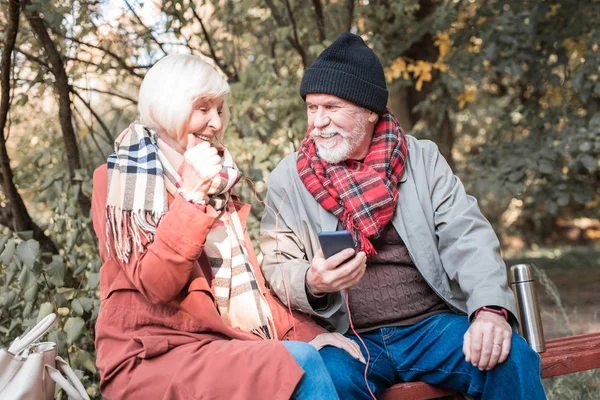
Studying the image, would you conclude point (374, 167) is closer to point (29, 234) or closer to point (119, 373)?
point (119, 373)

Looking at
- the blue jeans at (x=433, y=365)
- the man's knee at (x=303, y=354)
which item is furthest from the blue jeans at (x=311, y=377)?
the blue jeans at (x=433, y=365)

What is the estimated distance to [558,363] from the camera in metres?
2.96

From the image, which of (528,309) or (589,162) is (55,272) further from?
(589,162)

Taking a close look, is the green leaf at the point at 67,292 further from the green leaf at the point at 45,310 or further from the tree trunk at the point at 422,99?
the tree trunk at the point at 422,99

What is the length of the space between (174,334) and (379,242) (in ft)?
3.11

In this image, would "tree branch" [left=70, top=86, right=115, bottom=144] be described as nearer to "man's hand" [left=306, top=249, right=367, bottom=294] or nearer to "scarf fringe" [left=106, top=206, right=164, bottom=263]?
"scarf fringe" [left=106, top=206, right=164, bottom=263]

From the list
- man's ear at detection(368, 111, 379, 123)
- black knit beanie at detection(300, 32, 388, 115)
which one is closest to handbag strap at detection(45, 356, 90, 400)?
black knit beanie at detection(300, 32, 388, 115)

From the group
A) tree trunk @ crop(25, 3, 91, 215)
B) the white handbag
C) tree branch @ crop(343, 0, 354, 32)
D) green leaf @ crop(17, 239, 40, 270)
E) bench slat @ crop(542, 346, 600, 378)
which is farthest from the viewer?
tree branch @ crop(343, 0, 354, 32)

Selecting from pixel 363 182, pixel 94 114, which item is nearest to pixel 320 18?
pixel 94 114

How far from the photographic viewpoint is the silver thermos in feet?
9.76

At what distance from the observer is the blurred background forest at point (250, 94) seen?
375cm

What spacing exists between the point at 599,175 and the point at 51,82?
5.41 meters

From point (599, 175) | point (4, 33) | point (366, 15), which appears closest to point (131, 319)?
point (4, 33)

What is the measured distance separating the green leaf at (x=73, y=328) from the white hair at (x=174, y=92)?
1.11 metres
